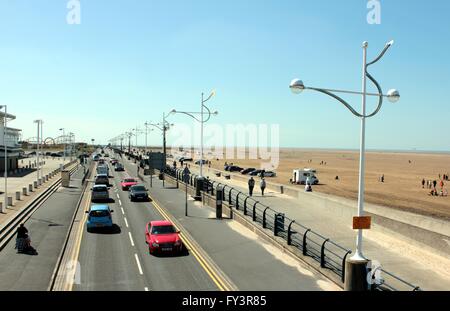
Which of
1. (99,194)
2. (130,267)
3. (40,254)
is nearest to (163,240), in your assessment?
(130,267)

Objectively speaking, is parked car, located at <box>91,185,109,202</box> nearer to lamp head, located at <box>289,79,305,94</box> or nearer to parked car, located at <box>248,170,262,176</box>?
lamp head, located at <box>289,79,305,94</box>

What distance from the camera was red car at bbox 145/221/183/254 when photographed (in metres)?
20.9

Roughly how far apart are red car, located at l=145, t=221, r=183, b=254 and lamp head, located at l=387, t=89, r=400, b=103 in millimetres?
12150

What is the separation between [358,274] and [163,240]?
9818 millimetres

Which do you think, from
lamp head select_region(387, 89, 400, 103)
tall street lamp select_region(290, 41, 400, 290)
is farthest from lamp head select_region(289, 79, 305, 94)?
lamp head select_region(387, 89, 400, 103)

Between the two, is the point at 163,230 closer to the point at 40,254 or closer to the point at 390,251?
the point at 40,254

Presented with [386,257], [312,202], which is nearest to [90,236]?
[386,257]

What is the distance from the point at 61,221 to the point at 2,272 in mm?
12047

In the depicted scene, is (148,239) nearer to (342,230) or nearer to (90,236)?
(90,236)

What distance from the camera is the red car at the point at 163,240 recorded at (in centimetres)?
2089

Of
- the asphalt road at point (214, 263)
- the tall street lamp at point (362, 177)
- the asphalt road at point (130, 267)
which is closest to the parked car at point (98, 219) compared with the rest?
the asphalt road at point (130, 267)

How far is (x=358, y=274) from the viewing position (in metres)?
15.1

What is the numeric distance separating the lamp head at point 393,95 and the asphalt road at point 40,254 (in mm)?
14184
